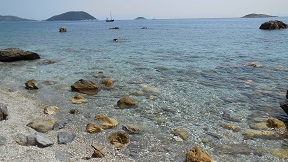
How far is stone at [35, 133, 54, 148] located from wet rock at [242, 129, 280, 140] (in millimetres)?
7231

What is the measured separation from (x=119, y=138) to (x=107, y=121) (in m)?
1.89

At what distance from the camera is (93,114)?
39.0 feet

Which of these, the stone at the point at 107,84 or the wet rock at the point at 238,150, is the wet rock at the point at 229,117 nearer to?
the wet rock at the point at 238,150

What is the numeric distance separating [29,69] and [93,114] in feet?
42.7

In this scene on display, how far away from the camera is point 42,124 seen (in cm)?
998

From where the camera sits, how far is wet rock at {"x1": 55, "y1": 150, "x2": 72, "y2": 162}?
7.73m

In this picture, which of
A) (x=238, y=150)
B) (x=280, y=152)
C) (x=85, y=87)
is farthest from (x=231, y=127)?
(x=85, y=87)

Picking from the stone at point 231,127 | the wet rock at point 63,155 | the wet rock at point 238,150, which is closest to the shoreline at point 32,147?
the wet rock at point 63,155

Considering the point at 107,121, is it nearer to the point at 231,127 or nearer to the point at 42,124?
the point at 42,124

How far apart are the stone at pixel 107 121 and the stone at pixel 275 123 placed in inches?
255

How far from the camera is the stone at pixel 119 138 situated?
902 cm

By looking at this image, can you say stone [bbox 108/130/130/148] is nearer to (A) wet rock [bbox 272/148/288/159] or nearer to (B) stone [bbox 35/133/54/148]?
(B) stone [bbox 35/133/54/148]

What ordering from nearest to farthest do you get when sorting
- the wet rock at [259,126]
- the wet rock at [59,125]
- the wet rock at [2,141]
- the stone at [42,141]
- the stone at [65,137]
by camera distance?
the wet rock at [2,141]
the stone at [42,141]
the stone at [65,137]
the wet rock at [59,125]
the wet rock at [259,126]

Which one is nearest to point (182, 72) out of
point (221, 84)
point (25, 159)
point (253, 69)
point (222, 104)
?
point (221, 84)
